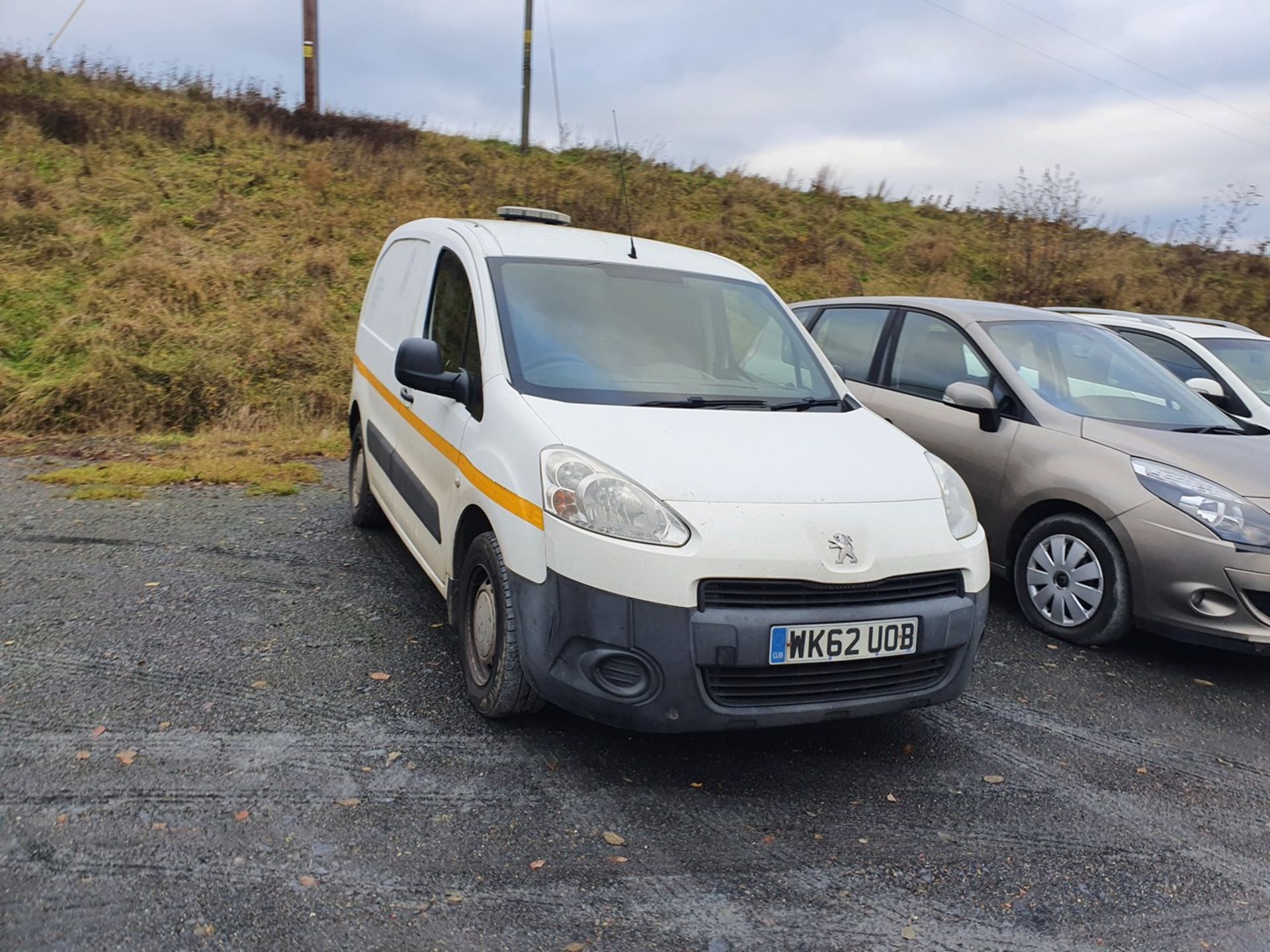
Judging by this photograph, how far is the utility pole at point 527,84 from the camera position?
18312 millimetres

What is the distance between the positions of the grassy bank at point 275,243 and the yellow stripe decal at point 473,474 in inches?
219

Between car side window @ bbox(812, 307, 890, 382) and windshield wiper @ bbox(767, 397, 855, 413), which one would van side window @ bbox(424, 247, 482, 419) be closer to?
windshield wiper @ bbox(767, 397, 855, 413)

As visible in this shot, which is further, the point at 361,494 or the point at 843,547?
the point at 361,494

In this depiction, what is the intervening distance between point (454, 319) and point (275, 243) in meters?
10.9

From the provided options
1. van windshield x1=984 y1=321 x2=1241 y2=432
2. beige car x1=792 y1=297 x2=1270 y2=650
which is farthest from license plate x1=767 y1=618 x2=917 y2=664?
van windshield x1=984 y1=321 x2=1241 y2=432

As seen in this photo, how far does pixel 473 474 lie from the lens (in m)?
3.57

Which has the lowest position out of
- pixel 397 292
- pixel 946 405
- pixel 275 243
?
pixel 946 405

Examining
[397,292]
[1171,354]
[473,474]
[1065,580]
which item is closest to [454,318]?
[473,474]

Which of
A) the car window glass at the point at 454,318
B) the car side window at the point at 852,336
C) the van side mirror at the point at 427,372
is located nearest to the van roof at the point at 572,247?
the car window glass at the point at 454,318

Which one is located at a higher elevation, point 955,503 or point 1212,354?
point 1212,354

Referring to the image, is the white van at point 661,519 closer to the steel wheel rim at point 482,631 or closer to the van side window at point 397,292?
the steel wheel rim at point 482,631

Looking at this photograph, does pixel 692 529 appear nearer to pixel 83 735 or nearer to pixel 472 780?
pixel 472 780

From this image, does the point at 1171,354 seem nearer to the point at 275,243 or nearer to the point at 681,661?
the point at 681,661

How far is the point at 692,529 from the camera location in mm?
2969
